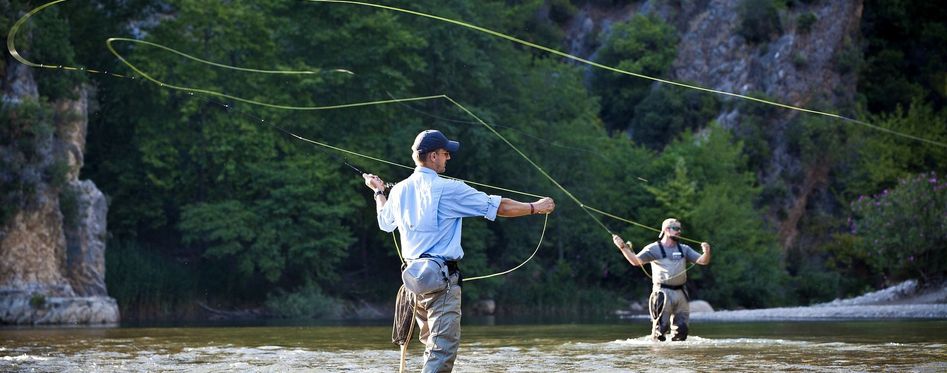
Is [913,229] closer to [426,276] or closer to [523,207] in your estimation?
[523,207]

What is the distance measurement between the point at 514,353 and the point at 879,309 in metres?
21.3

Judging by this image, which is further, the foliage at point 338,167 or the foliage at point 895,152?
the foliage at point 895,152

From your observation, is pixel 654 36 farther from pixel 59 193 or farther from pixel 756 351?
pixel 756 351

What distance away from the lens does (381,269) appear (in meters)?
49.9

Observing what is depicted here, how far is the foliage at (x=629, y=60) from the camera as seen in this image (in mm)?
66688

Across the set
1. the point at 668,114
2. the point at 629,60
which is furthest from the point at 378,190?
the point at 629,60

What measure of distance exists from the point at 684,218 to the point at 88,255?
922 inches

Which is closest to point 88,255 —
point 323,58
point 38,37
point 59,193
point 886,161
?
point 59,193

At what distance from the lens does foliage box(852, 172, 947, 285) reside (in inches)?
1533

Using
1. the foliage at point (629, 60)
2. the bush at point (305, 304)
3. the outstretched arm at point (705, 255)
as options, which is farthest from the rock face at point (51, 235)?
the foliage at point (629, 60)

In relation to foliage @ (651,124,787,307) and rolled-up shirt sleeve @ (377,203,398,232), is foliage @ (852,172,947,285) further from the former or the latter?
rolled-up shirt sleeve @ (377,203,398,232)

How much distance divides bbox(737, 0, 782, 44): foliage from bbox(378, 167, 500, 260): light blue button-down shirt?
5630cm

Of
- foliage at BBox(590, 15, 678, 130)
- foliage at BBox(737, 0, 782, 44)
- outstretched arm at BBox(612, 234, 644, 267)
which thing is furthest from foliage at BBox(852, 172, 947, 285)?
foliage at BBox(590, 15, 678, 130)

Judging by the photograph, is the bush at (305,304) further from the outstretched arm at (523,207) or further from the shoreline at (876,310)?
the outstretched arm at (523,207)
